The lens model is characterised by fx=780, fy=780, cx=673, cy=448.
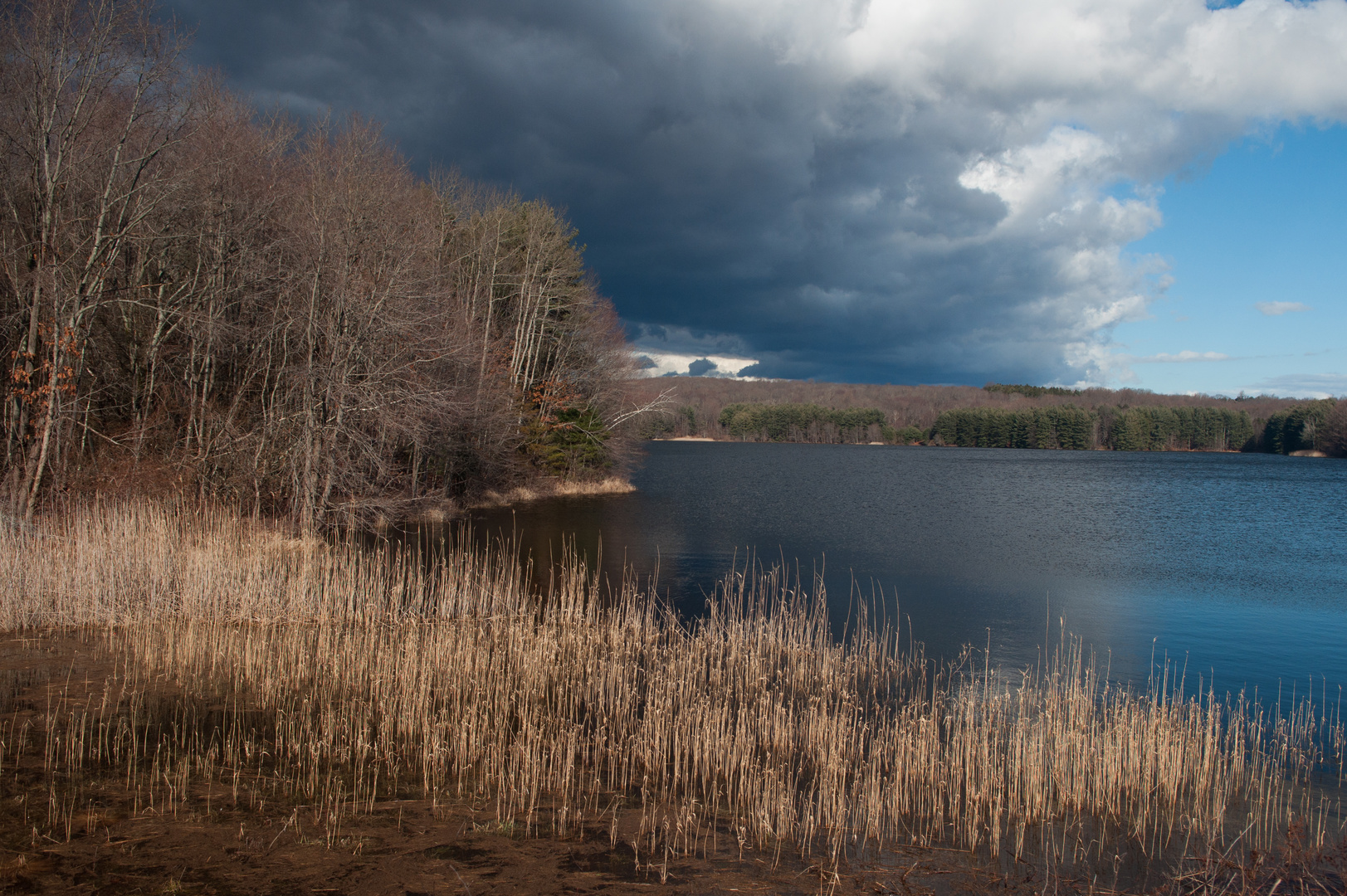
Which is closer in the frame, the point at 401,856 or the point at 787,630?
the point at 401,856

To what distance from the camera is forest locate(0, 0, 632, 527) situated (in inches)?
624

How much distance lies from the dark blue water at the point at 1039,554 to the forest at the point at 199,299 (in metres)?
6.34

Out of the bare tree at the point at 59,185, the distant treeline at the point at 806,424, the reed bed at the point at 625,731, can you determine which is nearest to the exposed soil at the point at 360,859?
the reed bed at the point at 625,731

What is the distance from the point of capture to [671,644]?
1195 cm

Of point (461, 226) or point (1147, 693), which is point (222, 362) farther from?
point (1147, 693)

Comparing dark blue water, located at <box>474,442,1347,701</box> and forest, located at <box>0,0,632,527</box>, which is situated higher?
forest, located at <box>0,0,632,527</box>

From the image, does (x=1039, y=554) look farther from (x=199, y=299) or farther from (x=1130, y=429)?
(x=1130, y=429)

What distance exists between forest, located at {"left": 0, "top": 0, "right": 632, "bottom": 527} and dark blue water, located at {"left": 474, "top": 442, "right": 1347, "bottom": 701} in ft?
20.8

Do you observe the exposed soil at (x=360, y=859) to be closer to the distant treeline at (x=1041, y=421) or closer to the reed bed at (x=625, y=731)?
the reed bed at (x=625, y=731)

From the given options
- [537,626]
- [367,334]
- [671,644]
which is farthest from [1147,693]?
[367,334]

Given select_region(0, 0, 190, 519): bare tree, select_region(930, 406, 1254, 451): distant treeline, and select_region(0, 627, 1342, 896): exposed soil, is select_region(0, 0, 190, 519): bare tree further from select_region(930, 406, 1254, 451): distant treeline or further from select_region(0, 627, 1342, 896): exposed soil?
select_region(930, 406, 1254, 451): distant treeline

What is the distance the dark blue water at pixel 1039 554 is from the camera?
14.7m

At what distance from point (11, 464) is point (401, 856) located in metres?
17.0

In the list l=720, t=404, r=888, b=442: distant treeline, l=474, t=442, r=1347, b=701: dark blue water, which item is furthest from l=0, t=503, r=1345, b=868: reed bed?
l=720, t=404, r=888, b=442: distant treeline
